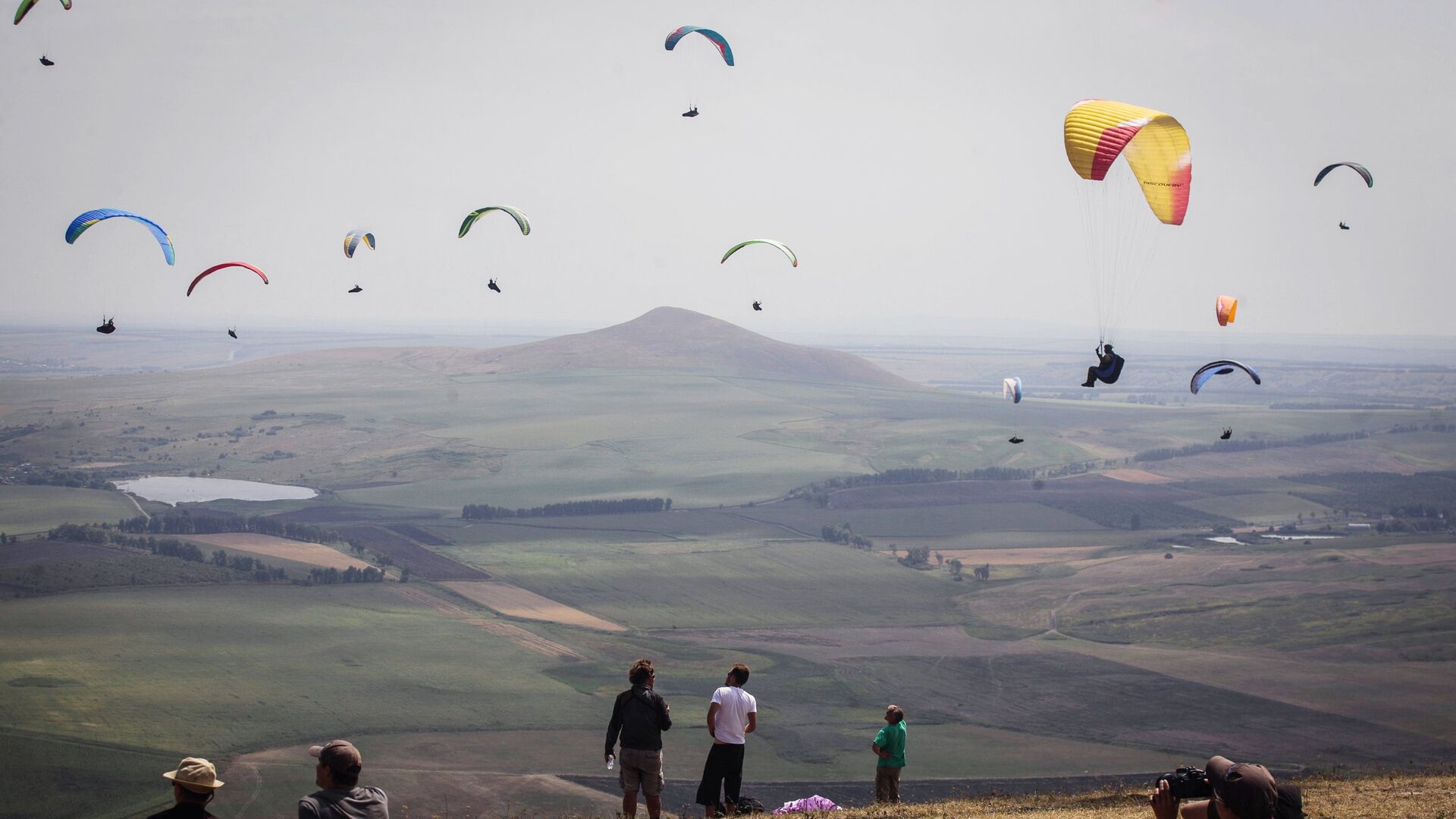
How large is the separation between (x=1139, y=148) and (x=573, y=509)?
335ft

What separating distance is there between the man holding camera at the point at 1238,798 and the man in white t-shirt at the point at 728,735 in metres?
5.41

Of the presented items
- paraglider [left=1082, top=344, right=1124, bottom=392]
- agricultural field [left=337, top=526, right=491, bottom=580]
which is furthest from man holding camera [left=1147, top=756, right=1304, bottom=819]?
agricultural field [left=337, top=526, right=491, bottom=580]

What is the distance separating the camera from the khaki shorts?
12117 millimetres

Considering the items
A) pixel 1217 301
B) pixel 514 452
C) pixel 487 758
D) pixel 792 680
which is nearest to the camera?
pixel 1217 301

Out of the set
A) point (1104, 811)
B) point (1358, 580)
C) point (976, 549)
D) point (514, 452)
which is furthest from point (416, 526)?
point (1104, 811)

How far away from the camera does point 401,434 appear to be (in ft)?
545

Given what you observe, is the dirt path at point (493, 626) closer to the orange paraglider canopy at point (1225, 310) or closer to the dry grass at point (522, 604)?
the dry grass at point (522, 604)

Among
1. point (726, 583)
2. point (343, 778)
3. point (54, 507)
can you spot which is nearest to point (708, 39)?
point (343, 778)

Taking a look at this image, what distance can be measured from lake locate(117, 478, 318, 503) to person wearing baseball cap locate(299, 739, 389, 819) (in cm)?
12610

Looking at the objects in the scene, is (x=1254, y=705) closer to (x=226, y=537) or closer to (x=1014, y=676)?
(x=1014, y=676)

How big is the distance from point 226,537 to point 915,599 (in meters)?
59.1

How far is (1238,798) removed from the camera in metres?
6.68

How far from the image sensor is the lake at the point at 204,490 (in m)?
127

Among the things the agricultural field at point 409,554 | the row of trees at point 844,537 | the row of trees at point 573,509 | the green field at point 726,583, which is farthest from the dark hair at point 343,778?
the row of trees at point 573,509
